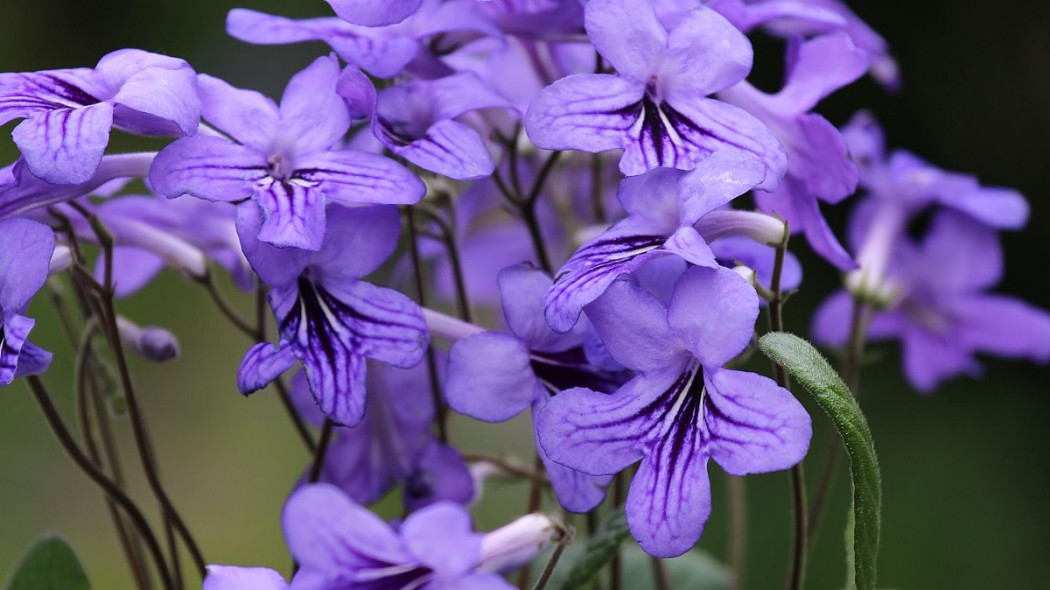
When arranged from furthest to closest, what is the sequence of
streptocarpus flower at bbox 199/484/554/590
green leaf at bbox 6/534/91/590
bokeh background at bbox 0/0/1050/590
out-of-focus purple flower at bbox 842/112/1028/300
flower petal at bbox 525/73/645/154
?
bokeh background at bbox 0/0/1050/590 → out-of-focus purple flower at bbox 842/112/1028/300 → green leaf at bbox 6/534/91/590 → flower petal at bbox 525/73/645/154 → streptocarpus flower at bbox 199/484/554/590

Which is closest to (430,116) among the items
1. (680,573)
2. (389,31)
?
(389,31)

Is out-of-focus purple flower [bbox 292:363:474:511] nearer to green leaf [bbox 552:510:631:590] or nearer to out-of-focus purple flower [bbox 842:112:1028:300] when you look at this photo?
green leaf [bbox 552:510:631:590]

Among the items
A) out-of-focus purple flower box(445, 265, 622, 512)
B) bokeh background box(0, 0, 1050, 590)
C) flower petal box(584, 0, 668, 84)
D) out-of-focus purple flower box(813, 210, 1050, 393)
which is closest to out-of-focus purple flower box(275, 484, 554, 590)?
out-of-focus purple flower box(445, 265, 622, 512)

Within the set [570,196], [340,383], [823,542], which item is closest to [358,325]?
[340,383]

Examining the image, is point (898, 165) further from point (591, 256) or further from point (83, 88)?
point (83, 88)

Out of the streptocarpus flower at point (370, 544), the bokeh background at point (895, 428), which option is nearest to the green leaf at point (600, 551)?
the streptocarpus flower at point (370, 544)

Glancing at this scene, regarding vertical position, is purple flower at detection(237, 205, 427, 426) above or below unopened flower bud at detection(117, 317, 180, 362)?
above

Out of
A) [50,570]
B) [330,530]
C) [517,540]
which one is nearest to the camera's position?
[330,530]

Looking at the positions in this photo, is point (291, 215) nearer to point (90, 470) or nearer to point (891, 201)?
point (90, 470)
